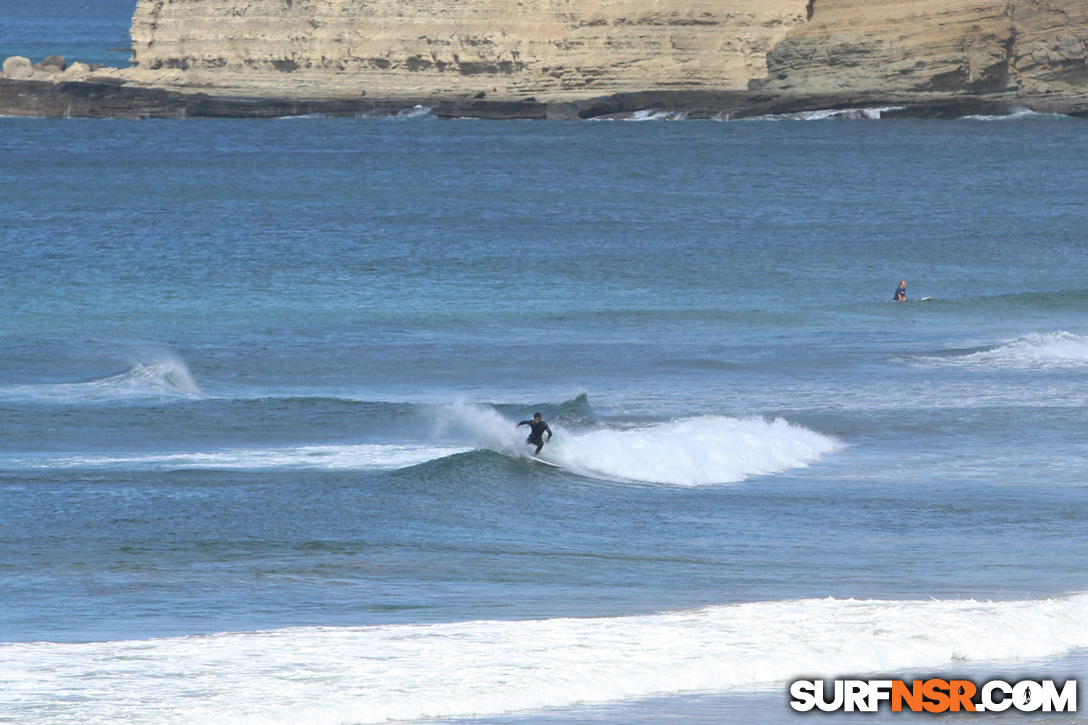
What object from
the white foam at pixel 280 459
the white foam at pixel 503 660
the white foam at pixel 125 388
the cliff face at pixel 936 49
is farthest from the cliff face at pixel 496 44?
the white foam at pixel 503 660

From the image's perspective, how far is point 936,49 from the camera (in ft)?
297

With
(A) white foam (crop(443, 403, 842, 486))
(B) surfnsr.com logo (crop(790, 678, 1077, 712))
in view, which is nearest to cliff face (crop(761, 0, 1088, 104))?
(A) white foam (crop(443, 403, 842, 486))

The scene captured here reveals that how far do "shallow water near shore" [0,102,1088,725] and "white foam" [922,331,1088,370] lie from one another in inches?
4.6

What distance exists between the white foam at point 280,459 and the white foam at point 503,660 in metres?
7.82

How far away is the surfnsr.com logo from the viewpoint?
938 centimetres

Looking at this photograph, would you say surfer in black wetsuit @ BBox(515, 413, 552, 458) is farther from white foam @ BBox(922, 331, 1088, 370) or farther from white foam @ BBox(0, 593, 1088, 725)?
white foam @ BBox(922, 331, 1088, 370)

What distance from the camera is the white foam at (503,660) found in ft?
31.8

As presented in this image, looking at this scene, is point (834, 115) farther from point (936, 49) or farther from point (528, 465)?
point (528, 465)

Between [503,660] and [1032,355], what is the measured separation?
19.5 m

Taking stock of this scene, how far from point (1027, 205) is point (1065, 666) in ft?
165

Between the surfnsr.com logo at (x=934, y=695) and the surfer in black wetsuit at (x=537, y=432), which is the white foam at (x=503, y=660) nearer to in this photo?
the surfnsr.com logo at (x=934, y=695)

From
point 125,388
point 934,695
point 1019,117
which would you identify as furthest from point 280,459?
point 1019,117

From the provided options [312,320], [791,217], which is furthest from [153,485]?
[791,217]

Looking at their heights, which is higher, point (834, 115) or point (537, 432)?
point (834, 115)
